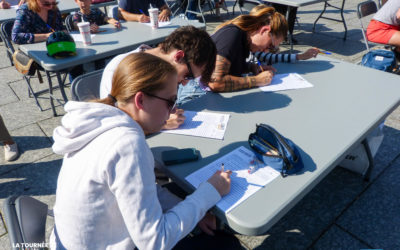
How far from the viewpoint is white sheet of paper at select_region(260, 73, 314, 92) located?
1.80 meters

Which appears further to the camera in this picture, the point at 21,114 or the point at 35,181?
the point at 21,114

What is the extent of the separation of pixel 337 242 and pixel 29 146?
9.55 feet

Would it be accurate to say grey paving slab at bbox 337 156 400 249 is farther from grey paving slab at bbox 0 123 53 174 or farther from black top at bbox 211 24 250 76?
grey paving slab at bbox 0 123 53 174

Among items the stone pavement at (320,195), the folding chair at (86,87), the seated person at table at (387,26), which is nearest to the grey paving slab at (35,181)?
the stone pavement at (320,195)

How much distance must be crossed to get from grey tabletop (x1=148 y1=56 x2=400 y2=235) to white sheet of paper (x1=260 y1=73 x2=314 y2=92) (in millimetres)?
54

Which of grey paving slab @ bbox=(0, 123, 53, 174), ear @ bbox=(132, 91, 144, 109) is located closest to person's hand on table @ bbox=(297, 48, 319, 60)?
ear @ bbox=(132, 91, 144, 109)

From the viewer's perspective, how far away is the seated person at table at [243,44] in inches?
70.1

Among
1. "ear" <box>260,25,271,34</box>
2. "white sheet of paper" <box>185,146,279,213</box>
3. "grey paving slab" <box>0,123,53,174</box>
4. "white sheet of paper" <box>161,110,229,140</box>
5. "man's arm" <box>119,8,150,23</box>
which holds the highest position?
"ear" <box>260,25,271,34</box>

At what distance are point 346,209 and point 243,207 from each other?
1.44 meters

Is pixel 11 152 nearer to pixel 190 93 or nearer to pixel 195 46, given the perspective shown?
pixel 190 93

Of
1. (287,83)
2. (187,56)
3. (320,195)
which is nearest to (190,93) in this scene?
(187,56)

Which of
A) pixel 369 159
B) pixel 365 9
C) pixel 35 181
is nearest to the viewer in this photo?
pixel 369 159

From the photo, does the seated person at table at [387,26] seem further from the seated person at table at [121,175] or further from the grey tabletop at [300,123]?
the seated person at table at [121,175]

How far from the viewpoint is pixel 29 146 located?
280cm
